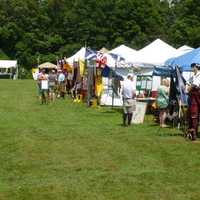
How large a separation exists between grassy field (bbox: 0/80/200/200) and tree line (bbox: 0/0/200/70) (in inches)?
2486

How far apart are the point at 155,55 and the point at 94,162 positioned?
1565 cm

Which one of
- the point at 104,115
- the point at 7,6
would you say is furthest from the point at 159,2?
the point at 104,115

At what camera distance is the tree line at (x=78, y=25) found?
86.0 metres

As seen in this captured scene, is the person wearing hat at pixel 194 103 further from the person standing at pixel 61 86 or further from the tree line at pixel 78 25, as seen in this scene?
the tree line at pixel 78 25

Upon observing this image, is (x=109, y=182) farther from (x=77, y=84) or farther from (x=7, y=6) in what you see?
(x=7, y=6)

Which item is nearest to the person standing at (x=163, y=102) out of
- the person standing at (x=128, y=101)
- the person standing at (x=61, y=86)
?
the person standing at (x=128, y=101)

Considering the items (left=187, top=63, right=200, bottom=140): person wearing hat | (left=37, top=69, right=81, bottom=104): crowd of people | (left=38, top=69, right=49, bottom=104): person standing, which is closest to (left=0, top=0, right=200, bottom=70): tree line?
(left=37, top=69, right=81, bottom=104): crowd of people

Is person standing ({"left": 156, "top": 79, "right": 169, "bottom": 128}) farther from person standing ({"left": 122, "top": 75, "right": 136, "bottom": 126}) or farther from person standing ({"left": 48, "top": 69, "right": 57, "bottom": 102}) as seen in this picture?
person standing ({"left": 48, "top": 69, "right": 57, "bottom": 102})

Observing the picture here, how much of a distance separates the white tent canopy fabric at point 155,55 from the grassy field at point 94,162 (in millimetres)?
6725

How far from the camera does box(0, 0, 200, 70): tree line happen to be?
8600cm

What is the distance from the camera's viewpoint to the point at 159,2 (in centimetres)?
9731

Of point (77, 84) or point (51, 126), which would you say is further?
point (77, 84)

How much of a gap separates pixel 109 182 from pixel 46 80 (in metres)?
18.9

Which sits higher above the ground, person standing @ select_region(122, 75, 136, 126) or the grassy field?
person standing @ select_region(122, 75, 136, 126)
